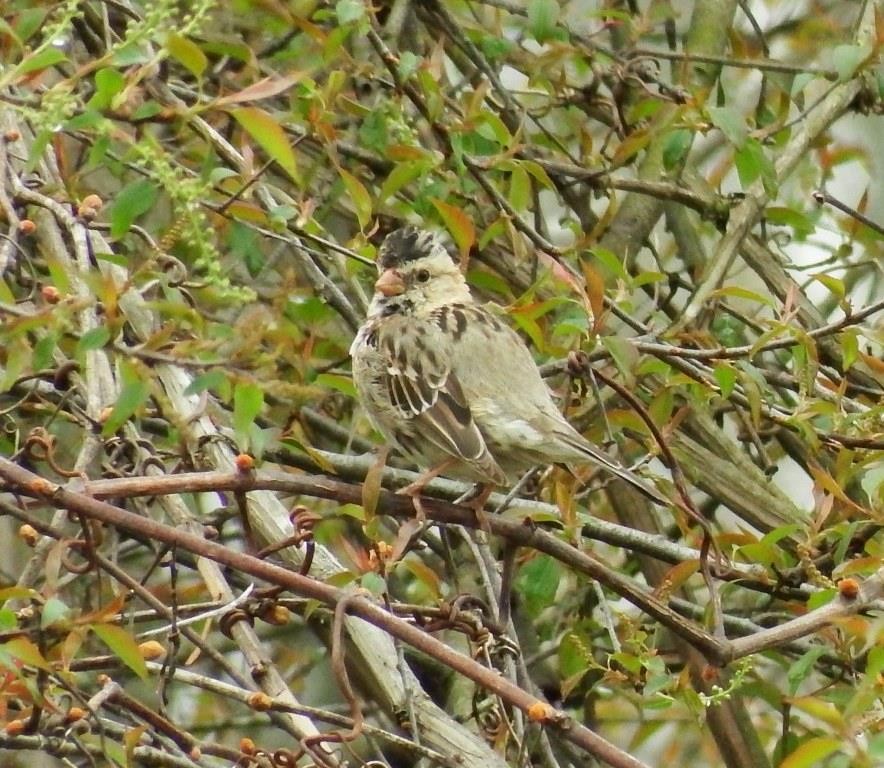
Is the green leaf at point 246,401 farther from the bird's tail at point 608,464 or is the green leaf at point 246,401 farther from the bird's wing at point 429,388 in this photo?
the bird's wing at point 429,388

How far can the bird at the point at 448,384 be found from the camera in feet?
12.3

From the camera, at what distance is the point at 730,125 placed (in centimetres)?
380

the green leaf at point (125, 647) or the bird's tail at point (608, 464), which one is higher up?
the bird's tail at point (608, 464)

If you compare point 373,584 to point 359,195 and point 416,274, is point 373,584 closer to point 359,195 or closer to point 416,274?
point 359,195

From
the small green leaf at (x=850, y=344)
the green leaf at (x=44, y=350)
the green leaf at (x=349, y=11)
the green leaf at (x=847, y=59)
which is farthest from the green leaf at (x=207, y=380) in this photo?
the green leaf at (x=847, y=59)

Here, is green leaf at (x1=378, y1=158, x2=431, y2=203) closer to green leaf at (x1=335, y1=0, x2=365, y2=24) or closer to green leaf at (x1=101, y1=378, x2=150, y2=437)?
green leaf at (x1=335, y1=0, x2=365, y2=24)

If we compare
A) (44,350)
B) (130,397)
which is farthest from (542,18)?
(130,397)

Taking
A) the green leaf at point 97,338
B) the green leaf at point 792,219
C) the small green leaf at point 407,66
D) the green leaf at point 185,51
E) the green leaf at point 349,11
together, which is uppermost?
the green leaf at point 349,11

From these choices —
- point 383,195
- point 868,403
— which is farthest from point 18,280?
point 868,403

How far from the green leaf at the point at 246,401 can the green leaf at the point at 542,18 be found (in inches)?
80.9

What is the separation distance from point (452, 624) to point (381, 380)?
114cm

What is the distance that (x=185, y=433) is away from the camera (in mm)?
2408

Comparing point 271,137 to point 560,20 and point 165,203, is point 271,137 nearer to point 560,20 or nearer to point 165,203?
point 560,20

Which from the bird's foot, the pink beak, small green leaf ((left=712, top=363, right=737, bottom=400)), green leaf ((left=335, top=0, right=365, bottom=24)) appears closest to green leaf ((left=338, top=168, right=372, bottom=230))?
green leaf ((left=335, top=0, right=365, bottom=24))
